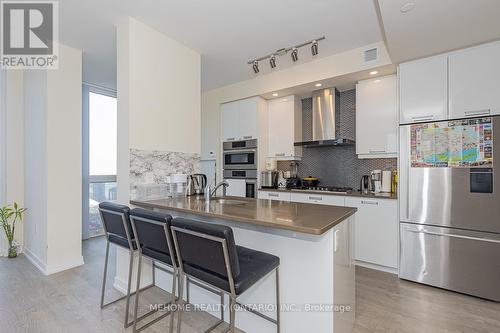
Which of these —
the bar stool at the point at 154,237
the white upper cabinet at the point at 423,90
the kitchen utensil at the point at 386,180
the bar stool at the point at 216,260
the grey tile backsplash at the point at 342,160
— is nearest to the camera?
the bar stool at the point at 216,260

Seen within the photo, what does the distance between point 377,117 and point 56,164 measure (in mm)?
4073

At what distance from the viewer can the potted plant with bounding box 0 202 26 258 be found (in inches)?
129

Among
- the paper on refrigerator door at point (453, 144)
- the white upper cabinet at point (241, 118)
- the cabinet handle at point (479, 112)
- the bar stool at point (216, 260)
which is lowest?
the bar stool at point (216, 260)

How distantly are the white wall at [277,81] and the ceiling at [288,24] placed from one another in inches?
5.6

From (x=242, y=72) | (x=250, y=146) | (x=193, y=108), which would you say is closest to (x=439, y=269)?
(x=250, y=146)

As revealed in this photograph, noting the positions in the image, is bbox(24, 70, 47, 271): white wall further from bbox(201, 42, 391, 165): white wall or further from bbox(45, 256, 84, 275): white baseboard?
bbox(201, 42, 391, 165): white wall

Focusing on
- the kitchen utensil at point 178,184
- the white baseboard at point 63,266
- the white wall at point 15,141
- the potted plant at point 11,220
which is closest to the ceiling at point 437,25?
the kitchen utensil at point 178,184

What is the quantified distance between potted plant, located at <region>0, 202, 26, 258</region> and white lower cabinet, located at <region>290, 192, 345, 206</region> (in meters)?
3.91

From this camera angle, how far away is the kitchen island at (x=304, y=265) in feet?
4.71

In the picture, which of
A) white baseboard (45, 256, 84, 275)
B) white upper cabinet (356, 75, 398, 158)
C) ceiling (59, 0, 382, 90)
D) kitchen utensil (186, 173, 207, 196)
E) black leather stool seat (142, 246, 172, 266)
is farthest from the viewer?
white upper cabinet (356, 75, 398, 158)

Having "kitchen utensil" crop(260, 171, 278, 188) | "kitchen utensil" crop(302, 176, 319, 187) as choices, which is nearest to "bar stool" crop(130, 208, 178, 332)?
"kitchen utensil" crop(260, 171, 278, 188)

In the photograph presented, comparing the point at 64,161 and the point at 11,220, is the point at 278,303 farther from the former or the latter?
the point at 11,220

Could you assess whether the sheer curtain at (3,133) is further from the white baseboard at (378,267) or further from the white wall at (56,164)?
the white baseboard at (378,267)

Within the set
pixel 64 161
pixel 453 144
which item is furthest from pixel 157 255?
pixel 453 144
